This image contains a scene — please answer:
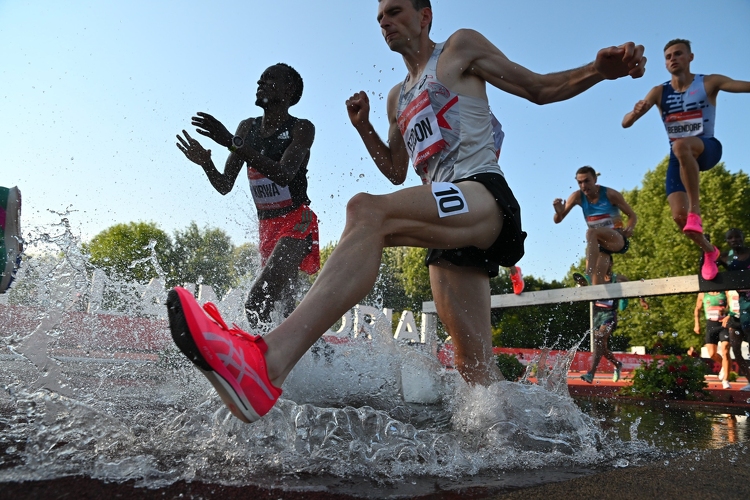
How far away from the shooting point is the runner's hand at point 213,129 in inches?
143

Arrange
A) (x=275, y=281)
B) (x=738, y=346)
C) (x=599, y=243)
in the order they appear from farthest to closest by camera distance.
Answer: (x=738, y=346)
(x=599, y=243)
(x=275, y=281)

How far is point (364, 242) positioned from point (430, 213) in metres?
0.31

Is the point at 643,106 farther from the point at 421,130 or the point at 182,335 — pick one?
the point at 182,335

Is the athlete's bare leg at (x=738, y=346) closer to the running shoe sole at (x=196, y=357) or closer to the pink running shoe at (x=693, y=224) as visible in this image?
the pink running shoe at (x=693, y=224)

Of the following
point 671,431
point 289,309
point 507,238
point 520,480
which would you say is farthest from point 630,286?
point 520,480

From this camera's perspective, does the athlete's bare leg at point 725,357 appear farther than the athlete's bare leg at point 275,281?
Yes

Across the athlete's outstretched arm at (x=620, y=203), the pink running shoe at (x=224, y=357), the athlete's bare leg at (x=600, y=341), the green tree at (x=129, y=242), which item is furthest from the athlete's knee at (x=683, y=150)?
the green tree at (x=129, y=242)

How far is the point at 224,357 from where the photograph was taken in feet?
5.73

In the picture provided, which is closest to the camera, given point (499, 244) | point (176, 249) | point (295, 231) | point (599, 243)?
point (499, 244)

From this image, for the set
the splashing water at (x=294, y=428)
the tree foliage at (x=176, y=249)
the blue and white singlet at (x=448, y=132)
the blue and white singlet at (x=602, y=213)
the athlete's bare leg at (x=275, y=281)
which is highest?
the tree foliage at (x=176, y=249)

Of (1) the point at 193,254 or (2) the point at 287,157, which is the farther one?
(1) the point at 193,254

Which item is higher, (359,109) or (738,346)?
(359,109)

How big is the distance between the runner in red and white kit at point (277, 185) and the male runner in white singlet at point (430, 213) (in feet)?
3.18

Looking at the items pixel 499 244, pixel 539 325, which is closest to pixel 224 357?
pixel 499 244
